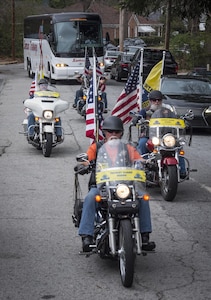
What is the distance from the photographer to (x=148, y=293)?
6.94 m

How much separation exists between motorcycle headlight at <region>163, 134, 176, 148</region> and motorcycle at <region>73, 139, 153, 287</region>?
12.7 feet

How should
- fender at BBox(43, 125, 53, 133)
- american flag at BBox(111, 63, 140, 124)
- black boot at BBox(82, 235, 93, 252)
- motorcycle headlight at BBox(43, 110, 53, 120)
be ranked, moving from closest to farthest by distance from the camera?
black boot at BBox(82, 235, 93, 252)
american flag at BBox(111, 63, 140, 124)
fender at BBox(43, 125, 53, 133)
motorcycle headlight at BBox(43, 110, 53, 120)

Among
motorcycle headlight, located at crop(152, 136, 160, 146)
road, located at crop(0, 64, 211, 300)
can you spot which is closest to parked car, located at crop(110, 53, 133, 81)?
road, located at crop(0, 64, 211, 300)

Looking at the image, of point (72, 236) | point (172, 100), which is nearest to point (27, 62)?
point (172, 100)

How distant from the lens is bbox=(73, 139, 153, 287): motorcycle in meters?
6.95

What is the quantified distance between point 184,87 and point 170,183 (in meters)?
10.7

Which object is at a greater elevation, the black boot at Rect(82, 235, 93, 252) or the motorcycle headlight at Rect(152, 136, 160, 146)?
the black boot at Rect(82, 235, 93, 252)

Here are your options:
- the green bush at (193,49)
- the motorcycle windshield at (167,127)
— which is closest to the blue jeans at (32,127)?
the motorcycle windshield at (167,127)

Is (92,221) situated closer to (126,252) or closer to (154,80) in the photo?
(126,252)

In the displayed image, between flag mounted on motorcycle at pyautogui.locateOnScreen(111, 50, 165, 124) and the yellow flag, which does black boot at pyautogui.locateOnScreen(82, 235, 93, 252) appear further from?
the yellow flag

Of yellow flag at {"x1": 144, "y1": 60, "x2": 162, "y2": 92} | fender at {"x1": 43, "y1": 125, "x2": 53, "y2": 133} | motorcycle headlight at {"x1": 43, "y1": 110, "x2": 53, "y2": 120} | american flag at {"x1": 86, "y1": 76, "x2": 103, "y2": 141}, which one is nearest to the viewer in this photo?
american flag at {"x1": 86, "y1": 76, "x2": 103, "y2": 141}

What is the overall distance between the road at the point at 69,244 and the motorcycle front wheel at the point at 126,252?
128mm

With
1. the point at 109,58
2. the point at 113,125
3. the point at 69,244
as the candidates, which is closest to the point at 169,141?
the point at 69,244

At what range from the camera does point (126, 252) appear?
6.84 meters
